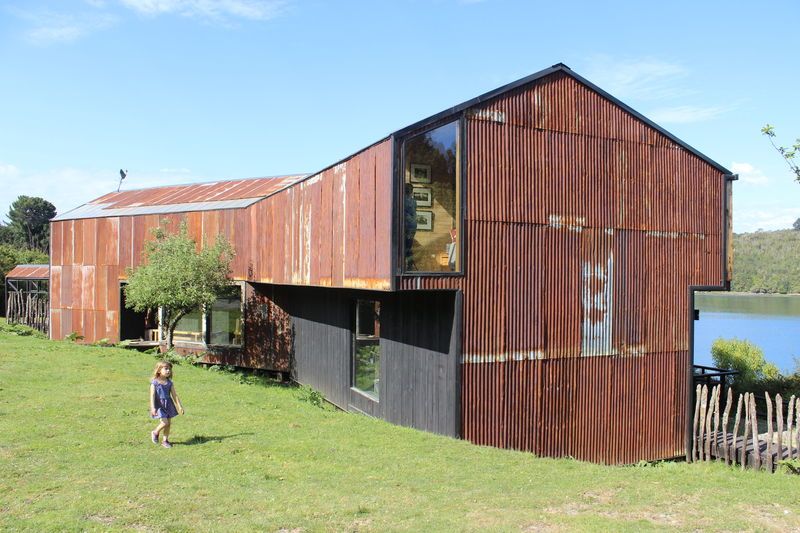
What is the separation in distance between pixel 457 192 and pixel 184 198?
1808 centimetres

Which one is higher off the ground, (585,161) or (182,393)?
(585,161)

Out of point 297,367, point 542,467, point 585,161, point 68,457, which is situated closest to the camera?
point 68,457

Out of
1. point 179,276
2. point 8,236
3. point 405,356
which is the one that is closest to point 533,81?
point 405,356

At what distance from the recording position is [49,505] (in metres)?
7.36

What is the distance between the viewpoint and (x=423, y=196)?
38.5ft

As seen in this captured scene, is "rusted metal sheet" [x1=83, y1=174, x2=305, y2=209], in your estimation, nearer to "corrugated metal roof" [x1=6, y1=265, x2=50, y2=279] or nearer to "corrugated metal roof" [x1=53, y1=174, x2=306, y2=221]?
"corrugated metal roof" [x1=53, y1=174, x2=306, y2=221]

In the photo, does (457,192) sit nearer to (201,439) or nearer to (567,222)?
(567,222)

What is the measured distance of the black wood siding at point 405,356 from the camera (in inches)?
485

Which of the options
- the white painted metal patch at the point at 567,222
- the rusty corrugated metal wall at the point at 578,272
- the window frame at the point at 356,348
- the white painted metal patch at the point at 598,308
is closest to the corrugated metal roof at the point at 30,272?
the window frame at the point at 356,348

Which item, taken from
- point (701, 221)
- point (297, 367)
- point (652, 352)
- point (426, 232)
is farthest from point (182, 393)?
point (701, 221)

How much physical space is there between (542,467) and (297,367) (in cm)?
1083

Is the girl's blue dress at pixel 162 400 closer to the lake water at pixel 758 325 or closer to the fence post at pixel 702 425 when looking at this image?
the fence post at pixel 702 425

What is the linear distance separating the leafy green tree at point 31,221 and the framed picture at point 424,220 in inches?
3204

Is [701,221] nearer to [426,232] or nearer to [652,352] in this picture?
[652,352]
